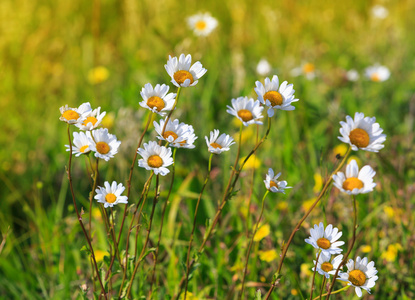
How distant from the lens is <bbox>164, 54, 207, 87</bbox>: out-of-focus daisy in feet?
3.19

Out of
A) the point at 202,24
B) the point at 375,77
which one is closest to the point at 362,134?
the point at 375,77

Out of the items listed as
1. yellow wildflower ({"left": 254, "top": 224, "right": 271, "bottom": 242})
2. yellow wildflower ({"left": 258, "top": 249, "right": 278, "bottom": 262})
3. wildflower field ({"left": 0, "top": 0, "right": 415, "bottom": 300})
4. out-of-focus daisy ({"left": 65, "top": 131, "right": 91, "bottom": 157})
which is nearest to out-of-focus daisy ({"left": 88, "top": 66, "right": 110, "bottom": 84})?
wildflower field ({"left": 0, "top": 0, "right": 415, "bottom": 300})

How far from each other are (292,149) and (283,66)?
1133mm

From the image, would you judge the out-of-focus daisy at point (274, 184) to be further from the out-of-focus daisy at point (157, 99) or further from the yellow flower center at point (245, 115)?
the out-of-focus daisy at point (157, 99)

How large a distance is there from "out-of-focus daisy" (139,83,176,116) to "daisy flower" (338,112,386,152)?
38 cm

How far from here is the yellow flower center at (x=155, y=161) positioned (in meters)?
0.96

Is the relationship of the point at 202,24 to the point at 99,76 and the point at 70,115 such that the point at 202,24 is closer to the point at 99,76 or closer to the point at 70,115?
the point at 99,76

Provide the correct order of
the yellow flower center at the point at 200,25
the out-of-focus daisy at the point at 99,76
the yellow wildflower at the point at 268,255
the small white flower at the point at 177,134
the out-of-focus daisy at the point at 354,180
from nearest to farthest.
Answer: the out-of-focus daisy at the point at 354,180, the small white flower at the point at 177,134, the yellow wildflower at the point at 268,255, the yellow flower center at the point at 200,25, the out-of-focus daisy at the point at 99,76

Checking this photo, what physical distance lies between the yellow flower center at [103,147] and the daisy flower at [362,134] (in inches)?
19.9

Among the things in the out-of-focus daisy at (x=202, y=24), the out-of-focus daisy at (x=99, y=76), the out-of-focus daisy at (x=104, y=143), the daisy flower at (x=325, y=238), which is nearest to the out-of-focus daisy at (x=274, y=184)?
the daisy flower at (x=325, y=238)

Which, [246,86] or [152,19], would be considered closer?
[246,86]

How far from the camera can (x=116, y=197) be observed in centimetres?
99

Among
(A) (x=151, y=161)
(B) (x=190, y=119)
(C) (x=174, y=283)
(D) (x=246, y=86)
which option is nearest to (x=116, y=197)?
(A) (x=151, y=161)

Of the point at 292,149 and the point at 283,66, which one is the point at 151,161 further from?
the point at 283,66
